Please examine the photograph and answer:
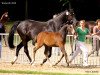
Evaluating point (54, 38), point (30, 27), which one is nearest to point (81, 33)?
point (54, 38)

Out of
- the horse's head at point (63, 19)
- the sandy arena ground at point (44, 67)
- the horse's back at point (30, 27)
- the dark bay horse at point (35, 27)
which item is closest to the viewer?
the sandy arena ground at point (44, 67)

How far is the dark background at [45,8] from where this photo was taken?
4372 cm

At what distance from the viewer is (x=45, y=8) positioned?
46125 millimetres

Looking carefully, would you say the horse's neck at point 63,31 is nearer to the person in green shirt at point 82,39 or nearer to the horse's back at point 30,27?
→ the person in green shirt at point 82,39

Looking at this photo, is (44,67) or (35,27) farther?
(35,27)

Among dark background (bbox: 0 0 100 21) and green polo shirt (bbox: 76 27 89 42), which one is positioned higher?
dark background (bbox: 0 0 100 21)

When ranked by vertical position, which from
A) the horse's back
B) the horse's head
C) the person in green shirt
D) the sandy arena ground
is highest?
the horse's head

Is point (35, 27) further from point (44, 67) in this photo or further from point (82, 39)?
point (82, 39)

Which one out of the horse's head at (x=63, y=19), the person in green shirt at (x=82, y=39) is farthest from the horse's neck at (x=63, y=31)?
the horse's head at (x=63, y=19)

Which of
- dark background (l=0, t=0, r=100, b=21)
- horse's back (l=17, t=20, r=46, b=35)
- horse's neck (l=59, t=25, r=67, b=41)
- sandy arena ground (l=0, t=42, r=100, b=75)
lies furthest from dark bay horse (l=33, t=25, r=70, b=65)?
dark background (l=0, t=0, r=100, b=21)

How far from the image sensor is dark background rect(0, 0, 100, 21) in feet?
143

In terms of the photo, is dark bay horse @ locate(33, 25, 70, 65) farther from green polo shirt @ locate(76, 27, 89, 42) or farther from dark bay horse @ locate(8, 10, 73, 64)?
dark bay horse @ locate(8, 10, 73, 64)

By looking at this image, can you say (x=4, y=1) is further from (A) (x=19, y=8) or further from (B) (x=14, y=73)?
(B) (x=14, y=73)

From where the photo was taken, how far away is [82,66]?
15.8m
